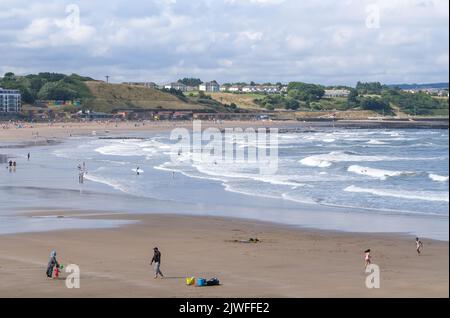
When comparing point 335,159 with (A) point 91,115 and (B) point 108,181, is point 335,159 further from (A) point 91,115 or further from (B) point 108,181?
(A) point 91,115

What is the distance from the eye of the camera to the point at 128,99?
191125 millimetres

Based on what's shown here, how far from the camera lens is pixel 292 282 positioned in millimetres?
18703

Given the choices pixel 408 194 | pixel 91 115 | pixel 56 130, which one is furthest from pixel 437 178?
pixel 91 115

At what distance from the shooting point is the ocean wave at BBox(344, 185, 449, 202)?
35.1 m

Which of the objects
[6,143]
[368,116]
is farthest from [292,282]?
[368,116]

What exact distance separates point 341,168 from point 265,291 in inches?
1295

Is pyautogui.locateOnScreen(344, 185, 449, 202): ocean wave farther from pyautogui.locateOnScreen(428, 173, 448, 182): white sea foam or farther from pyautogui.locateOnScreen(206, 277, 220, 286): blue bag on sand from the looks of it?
pyautogui.locateOnScreen(206, 277, 220, 286): blue bag on sand

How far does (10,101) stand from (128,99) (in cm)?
3860

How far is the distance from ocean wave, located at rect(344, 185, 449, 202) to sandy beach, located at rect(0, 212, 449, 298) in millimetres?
9472

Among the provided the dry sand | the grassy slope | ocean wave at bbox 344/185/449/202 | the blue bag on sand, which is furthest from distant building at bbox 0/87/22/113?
the blue bag on sand

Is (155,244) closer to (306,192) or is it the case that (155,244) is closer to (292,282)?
(292,282)

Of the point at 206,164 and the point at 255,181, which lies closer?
the point at 255,181
